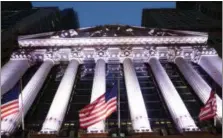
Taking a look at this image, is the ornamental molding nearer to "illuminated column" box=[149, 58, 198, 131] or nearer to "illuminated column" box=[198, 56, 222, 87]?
"illuminated column" box=[198, 56, 222, 87]

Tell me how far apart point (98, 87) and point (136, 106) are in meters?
4.31

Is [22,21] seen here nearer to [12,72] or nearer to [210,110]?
[12,72]

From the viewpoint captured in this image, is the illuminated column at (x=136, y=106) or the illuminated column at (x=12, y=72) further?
the illuminated column at (x=12, y=72)

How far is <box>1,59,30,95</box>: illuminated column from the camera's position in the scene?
2831cm

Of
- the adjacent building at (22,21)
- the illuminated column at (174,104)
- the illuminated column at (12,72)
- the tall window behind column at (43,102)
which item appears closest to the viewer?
the illuminated column at (174,104)

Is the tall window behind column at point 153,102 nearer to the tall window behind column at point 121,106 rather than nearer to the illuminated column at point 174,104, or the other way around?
the illuminated column at point 174,104

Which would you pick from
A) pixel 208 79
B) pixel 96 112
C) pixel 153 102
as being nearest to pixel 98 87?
pixel 153 102

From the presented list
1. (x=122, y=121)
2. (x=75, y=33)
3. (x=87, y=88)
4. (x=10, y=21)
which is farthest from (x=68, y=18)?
(x=122, y=121)

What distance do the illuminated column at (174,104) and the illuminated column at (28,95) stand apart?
8.74m

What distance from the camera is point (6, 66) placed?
33.0 m

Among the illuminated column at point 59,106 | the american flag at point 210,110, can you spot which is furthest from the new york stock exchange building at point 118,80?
the american flag at point 210,110

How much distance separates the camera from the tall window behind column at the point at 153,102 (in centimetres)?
2395

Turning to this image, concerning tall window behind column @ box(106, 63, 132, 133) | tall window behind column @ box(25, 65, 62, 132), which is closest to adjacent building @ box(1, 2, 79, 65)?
→ tall window behind column @ box(25, 65, 62, 132)

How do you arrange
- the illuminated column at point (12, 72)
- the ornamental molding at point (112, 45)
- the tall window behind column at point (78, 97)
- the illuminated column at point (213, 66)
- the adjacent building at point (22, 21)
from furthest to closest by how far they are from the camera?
the adjacent building at point (22, 21) → the ornamental molding at point (112, 45) → the illuminated column at point (213, 66) → the illuminated column at point (12, 72) → the tall window behind column at point (78, 97)
